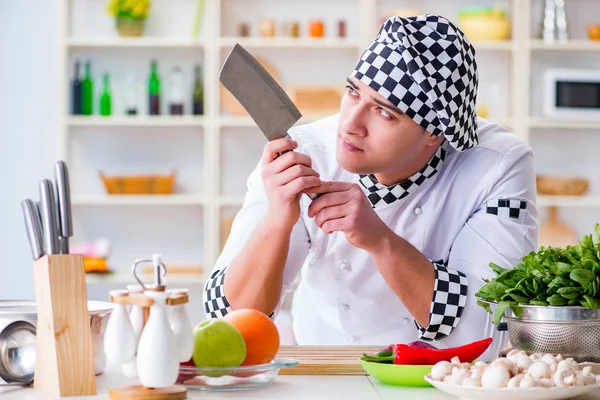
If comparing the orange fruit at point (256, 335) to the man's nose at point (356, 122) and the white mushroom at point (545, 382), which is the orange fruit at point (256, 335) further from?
the man's nose at point (356, 122)

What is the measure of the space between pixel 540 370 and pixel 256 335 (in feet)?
1.29

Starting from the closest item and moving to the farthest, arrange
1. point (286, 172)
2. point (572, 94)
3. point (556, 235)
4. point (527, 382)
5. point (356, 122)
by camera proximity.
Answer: point (527, 382) < point (286, 172) < point (356, 122) < point (572, 94) < point (556, 235)

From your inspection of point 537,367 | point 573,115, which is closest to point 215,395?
point 537,367

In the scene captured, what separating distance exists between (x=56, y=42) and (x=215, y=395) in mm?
3850

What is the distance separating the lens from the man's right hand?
159 cm

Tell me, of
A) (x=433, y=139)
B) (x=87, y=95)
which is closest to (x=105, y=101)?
(x=87, y=95)

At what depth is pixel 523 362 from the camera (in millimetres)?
1147

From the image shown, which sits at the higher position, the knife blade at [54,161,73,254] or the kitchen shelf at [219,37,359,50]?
the kitchen shelf at [219,37,359,50]

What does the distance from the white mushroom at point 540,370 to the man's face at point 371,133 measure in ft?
2.41

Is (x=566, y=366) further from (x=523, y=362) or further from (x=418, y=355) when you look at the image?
(x=418, y=355)

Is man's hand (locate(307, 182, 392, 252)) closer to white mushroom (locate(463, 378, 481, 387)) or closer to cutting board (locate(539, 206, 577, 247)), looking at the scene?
white mushroom (locate(463, 378, 481, 387))

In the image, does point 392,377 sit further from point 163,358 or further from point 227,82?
point 227,82

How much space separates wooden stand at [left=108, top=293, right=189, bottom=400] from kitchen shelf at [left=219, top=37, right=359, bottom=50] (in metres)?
3.45

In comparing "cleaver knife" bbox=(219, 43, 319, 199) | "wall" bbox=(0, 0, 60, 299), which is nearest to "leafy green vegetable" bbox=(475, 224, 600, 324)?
"cleaver knife" bbox=(219, 43, 319, 199)
